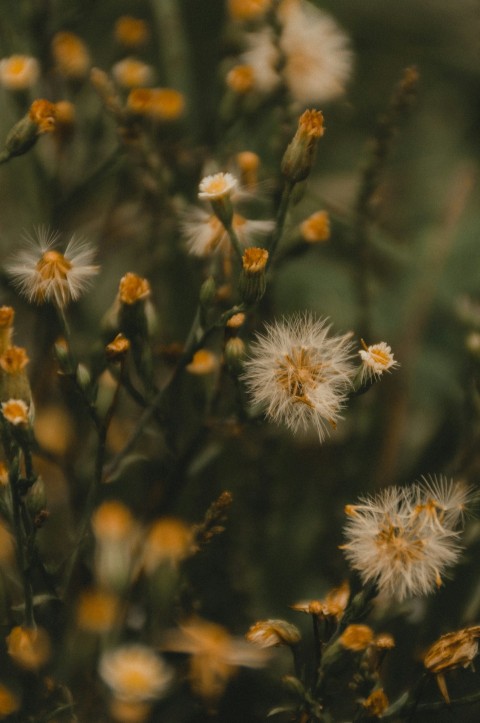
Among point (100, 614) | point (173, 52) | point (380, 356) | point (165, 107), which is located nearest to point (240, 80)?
point (165, 107)

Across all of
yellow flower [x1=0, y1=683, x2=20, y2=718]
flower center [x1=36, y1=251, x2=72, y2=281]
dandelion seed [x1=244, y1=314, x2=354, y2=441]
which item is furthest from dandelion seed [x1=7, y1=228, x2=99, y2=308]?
yellow flower [x1=0, y1=683, x2=20, y2=718]

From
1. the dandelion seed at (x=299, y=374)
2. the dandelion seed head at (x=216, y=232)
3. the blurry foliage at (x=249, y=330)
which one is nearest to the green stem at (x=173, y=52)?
the blurry foliage at (x=249, y=330)

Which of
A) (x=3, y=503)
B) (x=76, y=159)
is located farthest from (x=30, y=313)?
(x=3, y=503)

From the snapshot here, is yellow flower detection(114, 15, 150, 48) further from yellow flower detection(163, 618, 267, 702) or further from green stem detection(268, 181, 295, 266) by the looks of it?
yellow flower detection(163, 618, 267, 702)

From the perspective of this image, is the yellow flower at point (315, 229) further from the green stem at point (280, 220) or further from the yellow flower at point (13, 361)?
the yellow flower at point (13, 361)

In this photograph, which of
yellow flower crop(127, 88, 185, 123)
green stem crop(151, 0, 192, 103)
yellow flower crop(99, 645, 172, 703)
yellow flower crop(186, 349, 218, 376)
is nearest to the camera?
yellow flower crop(99, 645, 172, 703)

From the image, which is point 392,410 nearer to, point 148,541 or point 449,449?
point 449,449

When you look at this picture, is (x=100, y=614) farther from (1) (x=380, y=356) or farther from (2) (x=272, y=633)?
(1) (x=380, y=356)
